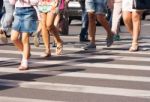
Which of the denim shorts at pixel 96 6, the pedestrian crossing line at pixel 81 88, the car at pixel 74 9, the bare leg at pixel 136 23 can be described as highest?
the denim shorts at pixel 96 6

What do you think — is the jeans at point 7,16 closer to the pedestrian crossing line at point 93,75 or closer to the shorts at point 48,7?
the shorts at point 48,7

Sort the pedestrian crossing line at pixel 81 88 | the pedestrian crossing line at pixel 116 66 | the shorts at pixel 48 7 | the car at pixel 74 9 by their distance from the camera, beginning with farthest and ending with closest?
the car at pixel 74 9
the shorts at pixel 48 7
the pedestrian crossing line at pixel 116 66
the pedestrian crossing line at pixel 81 88

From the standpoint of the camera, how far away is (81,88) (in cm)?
791

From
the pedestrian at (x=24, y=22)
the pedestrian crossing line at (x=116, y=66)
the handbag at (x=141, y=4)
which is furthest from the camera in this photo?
the handbag at (x=141, y=4)

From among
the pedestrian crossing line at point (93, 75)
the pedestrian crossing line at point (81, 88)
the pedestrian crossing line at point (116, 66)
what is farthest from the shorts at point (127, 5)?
the pedestrian crossing line at point (81, 88)

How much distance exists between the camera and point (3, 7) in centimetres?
1335

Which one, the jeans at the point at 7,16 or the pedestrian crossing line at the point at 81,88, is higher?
the jeans at the point at 7,16

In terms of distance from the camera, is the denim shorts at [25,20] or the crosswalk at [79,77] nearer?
the crosswalk at [79,77]

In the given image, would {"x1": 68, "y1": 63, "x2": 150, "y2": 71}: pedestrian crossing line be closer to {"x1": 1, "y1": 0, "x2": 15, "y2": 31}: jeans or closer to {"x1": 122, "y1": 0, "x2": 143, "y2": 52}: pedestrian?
{"x1": 122, "y1": 0, "x2": 143, "y2": 52}: pedestrian

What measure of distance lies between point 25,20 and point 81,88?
204cm

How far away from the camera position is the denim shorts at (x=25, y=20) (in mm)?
9398

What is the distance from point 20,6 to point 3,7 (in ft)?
13.2

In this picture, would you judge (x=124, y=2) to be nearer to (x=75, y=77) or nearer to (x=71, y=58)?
(x=71, y=58)

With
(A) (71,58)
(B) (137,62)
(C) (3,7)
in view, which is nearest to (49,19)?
(A) (71,58)
